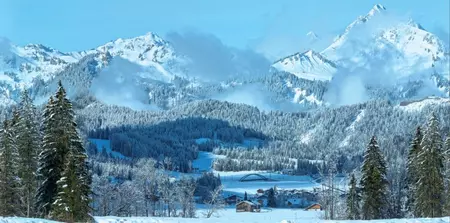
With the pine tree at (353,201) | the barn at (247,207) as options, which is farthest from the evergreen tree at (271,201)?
the pine tree at (353,201)

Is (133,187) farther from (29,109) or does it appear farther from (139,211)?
(29,109)

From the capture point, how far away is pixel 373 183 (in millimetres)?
55875

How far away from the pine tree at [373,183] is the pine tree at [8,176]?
2982 centimetres

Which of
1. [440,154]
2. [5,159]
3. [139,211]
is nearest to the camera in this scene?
[5,159]

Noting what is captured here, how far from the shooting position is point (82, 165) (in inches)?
1644

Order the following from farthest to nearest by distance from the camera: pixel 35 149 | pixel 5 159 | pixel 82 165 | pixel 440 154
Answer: pixel 440 154 → pixel 35 149 → pixel 5 159 → pixel 82 165

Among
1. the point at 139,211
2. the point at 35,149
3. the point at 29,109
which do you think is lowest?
the point at 139,211

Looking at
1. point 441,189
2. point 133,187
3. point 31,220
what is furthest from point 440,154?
point 133,187

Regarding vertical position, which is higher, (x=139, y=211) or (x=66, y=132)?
(x=66, y=132)

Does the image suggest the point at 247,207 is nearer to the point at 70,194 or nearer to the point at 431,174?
the point at 431,174

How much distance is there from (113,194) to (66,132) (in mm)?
41772

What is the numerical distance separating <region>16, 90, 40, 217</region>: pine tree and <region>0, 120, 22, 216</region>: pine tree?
4.31 feet

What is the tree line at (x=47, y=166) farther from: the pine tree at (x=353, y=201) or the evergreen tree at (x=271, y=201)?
the evergreen tree at (x=271, y=201)

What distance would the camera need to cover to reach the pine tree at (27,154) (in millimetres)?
47656
